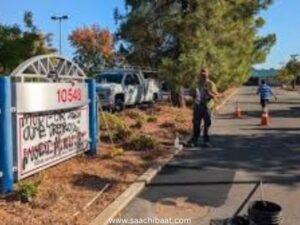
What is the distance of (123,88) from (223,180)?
17606 millimetres

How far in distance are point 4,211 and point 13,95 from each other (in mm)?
1650

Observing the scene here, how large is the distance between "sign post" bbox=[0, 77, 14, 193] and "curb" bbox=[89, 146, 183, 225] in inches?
53.0

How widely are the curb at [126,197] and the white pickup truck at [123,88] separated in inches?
571

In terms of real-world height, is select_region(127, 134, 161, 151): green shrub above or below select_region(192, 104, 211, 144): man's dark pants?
below

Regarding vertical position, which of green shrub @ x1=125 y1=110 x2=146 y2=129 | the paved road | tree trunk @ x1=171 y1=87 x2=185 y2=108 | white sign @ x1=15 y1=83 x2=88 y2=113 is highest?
white sign @ x1=15 y1=83 x2=88 y2=113

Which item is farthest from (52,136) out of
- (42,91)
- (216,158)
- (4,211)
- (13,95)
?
(216,158)

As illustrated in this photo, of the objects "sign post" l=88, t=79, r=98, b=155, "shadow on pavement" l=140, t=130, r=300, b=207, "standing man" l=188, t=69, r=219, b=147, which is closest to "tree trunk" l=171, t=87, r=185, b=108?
"shadow on pavement" l=140, t=130, r=300, b=207

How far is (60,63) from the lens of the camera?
11508mm

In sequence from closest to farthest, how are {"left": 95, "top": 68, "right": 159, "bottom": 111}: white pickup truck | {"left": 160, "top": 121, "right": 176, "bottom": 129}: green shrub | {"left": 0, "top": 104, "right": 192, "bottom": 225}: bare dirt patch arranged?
{"left": 0, "top": 104, "right": 192, "bottom": 225}: bare dirt patch < {"left": 160, "top": 121, "right": 176, "bottom": 129}: green shrub < {"left": 95, "top": 68, "right": 159, "bottom": 111}: white pickup truck

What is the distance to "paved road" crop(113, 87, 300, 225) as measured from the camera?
8.34 m

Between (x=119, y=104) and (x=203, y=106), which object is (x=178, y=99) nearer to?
(x=119, y=104)

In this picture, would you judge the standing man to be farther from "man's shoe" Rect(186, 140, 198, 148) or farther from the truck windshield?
the truck windshield

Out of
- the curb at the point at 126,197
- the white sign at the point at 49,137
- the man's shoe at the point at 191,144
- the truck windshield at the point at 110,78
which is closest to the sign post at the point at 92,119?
the white sign at the point at 49,137

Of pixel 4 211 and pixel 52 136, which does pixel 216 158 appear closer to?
pixel 52 136
